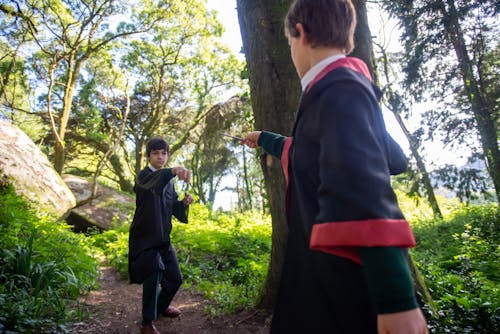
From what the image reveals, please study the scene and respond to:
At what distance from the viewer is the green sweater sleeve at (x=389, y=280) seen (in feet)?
3.08

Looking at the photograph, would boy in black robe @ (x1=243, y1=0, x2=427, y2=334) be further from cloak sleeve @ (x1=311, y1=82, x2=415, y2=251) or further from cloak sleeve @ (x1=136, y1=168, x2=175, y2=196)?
cloak sleeve @ (x1=136, y1=168, x2=175, y2=196)

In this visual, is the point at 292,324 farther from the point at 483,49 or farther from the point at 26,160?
the point at 483,49

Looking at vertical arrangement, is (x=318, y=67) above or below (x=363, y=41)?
below

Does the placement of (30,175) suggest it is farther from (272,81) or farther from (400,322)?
(400,322)

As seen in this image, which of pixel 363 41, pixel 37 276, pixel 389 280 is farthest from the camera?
pixel 37 276

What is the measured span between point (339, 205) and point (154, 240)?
3144 millimetres

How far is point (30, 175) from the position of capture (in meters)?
8.59

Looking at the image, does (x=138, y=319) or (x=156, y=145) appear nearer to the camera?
(x=156, y=145)

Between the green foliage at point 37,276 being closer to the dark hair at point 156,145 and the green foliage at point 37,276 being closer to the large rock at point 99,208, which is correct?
the dark hair at point 156,145

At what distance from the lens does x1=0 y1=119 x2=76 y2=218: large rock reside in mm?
8094

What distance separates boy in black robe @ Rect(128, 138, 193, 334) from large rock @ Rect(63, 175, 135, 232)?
6909mm

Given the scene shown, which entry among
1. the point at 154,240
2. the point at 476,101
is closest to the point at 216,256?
the point at 154,240

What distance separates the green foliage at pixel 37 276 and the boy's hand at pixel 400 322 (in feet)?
8.92

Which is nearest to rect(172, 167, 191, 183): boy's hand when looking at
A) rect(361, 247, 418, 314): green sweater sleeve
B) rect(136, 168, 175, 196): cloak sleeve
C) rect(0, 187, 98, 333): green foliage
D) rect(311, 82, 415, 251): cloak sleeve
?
rect(136, 168, 175, 196): cloak sleeve
